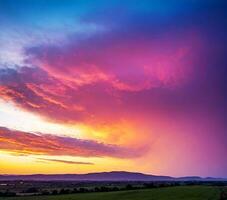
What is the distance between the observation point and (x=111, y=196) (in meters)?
83.0

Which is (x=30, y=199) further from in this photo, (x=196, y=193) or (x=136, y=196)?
(x=196, y=193)

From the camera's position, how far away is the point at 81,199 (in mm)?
81312

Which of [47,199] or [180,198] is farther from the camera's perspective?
[47,199]

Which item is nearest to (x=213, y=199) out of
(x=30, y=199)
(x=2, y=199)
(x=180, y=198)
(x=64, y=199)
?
(x=180, y=198)

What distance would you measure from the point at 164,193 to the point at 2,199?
117ft

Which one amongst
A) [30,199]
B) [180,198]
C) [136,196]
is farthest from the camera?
[30,199]

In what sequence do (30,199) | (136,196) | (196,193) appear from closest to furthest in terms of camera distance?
(196,193) → (136,196) → (30,199)

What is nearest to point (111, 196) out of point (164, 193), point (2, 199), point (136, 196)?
point (136, 196)

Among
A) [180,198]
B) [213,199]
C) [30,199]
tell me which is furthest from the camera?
[30,199]

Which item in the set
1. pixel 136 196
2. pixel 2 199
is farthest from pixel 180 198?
pixel 2 199

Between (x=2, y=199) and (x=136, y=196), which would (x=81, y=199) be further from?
(x=2, y=199)

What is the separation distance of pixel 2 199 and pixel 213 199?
4774 cm

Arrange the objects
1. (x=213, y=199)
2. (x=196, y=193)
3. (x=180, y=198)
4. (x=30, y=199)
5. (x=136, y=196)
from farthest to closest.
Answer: (x=30, y=199), (x=136, y=196), (x=196, y=193), (x=180, y=198), (x=213, y=199)

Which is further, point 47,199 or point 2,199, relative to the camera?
point 2,199
